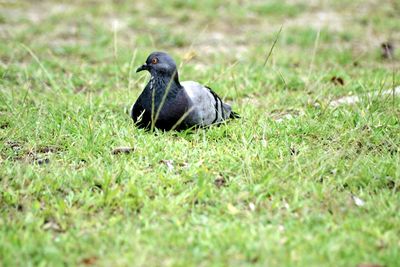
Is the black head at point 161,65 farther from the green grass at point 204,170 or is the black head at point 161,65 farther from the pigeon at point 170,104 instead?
the green grass at point 204,170

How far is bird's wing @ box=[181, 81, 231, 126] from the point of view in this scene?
16.7 feet

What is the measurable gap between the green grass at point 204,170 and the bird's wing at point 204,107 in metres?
0.18

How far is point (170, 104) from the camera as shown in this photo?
5.00 meters

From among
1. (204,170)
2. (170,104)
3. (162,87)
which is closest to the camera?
(204,170)

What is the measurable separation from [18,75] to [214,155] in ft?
10.3

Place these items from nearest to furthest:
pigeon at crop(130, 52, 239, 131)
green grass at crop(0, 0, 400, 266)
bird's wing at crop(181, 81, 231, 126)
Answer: green grass at crop(0, 0, 400, 266)
pigeon at crop(130, 52, 239, 131)
bird's wing at crop(181, 81, 231, 126)

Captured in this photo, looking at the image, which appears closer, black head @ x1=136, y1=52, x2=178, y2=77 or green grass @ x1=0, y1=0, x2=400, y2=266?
green grass @ x1=0, y1=0, x2=400, y2=266

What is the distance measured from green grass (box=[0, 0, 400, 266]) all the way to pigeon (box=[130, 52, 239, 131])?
0.49 ft

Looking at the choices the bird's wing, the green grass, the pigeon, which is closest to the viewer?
the green grass

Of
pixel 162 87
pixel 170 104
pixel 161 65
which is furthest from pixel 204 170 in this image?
pixel 161 65

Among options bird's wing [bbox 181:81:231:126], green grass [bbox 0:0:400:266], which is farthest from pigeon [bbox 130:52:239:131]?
green grass [bbox 0:0:400:266]

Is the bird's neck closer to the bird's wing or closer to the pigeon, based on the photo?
the pigeon

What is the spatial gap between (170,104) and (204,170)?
3.41 feet

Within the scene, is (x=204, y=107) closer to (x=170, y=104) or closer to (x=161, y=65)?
(x=170, y=104)
